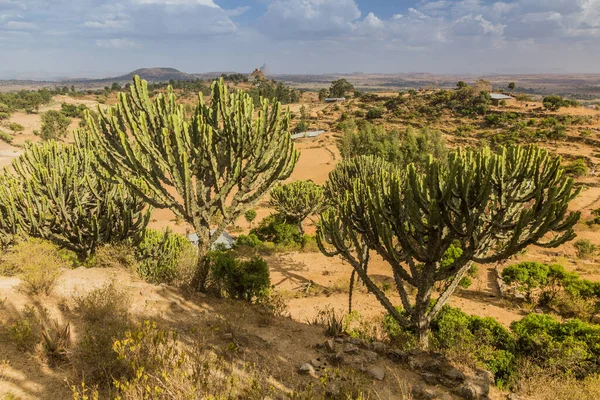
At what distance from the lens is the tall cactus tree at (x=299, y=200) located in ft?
69.5

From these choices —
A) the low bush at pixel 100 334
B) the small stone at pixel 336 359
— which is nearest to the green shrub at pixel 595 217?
the small stone at pixel 336 359

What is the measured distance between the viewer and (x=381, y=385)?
520 cm

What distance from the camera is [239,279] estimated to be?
973 centimetres

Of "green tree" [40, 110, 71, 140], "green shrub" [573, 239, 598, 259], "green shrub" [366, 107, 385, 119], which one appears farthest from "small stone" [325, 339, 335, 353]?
"green shrub" [366, 107, 385, 119]

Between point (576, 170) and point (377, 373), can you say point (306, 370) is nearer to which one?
point (377, 373)

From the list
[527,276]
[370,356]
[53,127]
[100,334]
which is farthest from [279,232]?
[53,127]

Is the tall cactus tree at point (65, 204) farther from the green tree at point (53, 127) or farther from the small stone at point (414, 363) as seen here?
the green tree at point (53, 127)

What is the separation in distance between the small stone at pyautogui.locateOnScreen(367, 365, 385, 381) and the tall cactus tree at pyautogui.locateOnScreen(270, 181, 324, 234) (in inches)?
623

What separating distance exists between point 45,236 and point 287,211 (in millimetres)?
13099

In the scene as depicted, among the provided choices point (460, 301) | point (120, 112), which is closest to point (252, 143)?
point (120, 112)

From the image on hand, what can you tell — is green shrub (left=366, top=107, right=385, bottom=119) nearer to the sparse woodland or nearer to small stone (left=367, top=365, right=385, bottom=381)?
the sparse woodland

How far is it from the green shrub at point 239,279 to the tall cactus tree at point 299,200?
1138cm

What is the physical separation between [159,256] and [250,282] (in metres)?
4.23

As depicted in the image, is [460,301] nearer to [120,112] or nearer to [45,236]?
[120,112]
